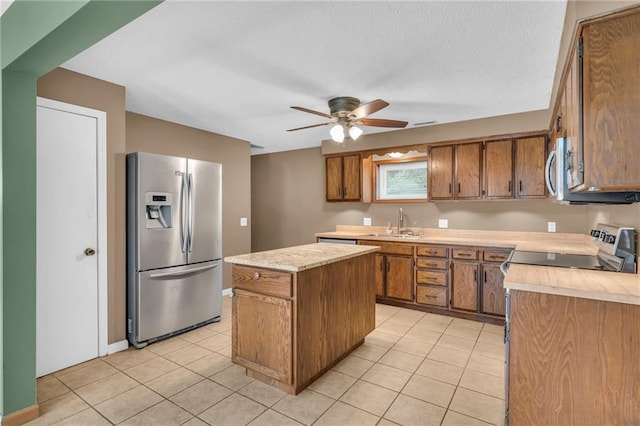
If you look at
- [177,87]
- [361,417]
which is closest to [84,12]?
[177,87]

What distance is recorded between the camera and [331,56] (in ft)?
7.91

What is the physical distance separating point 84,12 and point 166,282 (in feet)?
7.91

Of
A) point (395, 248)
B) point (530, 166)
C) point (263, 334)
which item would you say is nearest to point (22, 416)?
point (263, 334)

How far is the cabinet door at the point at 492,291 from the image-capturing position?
3604mm

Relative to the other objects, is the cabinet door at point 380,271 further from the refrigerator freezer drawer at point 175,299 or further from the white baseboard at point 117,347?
the white baseboard at point 117,347

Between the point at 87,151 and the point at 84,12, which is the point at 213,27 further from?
the point at 87,151

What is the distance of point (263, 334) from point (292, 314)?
0.33m

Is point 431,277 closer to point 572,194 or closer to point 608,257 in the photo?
point 608,257

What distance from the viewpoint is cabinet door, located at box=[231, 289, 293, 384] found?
2.23 meters

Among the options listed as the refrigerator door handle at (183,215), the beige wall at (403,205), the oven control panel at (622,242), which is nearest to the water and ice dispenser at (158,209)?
the refrigerator door handle at (183,215)

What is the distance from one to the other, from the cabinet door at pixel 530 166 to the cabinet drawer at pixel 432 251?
1.06 metres

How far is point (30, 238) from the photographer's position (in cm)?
201

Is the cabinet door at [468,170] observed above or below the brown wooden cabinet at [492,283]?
above

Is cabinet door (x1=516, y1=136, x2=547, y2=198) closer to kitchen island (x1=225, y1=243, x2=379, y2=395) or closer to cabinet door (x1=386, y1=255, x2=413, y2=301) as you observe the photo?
cabinet door (x1=386, y1=255, x2=413, y2=301)
